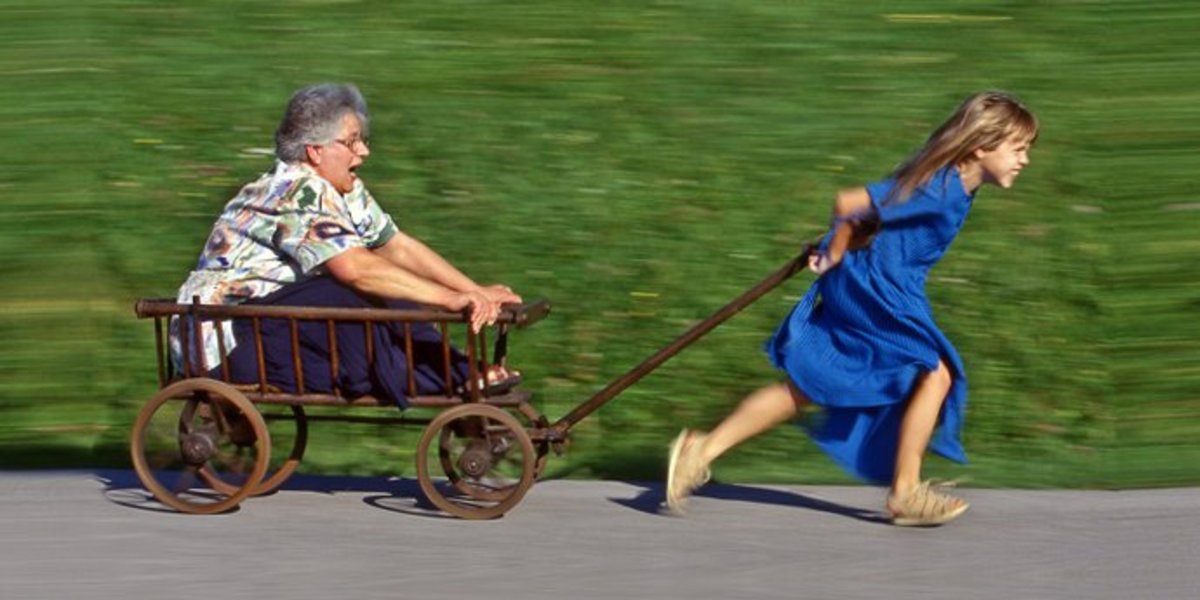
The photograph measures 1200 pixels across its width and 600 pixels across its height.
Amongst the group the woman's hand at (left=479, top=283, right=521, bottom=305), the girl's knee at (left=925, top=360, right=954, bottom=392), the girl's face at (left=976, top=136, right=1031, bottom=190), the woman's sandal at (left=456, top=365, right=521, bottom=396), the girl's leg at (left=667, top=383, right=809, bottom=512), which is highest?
the girl's face at (left=976, top=136, right=1031, bottom=190)

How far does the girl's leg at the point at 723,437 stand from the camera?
21.2 ft

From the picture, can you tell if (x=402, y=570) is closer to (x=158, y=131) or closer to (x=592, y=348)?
(x=592, y=348)

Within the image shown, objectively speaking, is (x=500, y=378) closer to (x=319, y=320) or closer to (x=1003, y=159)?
(x=319, y=320)

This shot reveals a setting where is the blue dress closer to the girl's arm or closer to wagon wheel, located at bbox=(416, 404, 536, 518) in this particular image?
the girl's arm

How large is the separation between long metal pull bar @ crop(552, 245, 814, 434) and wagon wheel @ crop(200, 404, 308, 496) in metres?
0.83

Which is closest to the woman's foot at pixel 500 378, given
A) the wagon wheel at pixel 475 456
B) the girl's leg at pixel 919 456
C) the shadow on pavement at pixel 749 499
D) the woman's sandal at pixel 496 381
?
the woman's sandal at pixel 496 381

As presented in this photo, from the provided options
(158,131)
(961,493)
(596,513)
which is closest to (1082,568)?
(961,493)

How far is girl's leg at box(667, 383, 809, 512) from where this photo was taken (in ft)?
21.2

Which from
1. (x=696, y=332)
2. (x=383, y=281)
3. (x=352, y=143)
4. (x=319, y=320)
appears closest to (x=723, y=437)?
(x=696, y=332)

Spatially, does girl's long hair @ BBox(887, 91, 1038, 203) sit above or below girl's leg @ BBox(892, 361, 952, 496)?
above

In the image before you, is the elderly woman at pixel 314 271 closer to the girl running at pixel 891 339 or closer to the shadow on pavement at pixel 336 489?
the shadow on pavement at pixel 336 489

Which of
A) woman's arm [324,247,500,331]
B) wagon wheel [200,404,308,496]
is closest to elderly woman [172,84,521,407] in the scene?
woman's arm [324,247,500,331]

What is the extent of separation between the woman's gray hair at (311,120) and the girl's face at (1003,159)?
1811mm

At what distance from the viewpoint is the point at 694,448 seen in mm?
6449
